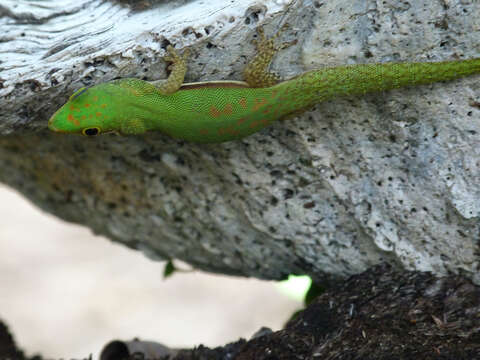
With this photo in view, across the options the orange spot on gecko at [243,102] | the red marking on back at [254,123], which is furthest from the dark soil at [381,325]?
the orange spot on gecko at [243,102]

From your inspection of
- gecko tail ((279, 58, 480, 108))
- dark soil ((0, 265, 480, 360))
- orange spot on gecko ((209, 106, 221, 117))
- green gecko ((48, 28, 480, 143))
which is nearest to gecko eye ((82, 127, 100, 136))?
green gecko ((48, 28, 480, 143))

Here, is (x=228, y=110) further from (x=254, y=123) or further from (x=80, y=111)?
(x=80, y=111)

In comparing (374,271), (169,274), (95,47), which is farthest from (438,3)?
(169,274)

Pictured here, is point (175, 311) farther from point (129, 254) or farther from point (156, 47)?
point (156, 47)

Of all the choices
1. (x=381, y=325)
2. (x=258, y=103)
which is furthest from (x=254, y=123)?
(x=381, y=325)

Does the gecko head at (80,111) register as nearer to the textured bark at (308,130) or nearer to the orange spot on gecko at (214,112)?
the textured bark at (308,130)

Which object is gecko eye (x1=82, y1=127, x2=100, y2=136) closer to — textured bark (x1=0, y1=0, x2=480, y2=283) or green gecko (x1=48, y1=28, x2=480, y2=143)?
green gecko (x1=48, y1=28, x2=480, y2=143)
